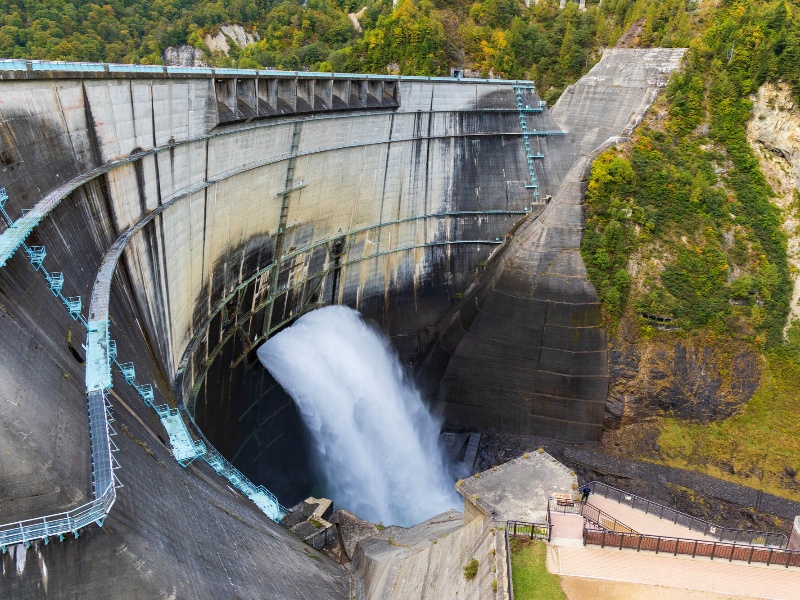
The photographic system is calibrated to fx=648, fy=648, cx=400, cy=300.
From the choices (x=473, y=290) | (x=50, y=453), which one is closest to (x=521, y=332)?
(x=473, y=290)

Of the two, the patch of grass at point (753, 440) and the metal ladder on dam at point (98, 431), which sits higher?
the metal ladder on dam at point (98, 431)

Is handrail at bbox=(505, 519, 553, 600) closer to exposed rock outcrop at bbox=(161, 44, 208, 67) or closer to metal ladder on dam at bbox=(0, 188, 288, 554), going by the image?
metal ladder on dam at bbox=(0, 188, 288, 554)

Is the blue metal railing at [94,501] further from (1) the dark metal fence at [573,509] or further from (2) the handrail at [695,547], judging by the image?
(2) the handrail at [695,547]

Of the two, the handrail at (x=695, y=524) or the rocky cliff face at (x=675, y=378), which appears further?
the rocky cliff face at (x=675, y=378)

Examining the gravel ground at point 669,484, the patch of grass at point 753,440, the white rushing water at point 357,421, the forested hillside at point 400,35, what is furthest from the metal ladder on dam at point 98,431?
the forested hillside at point 400,35

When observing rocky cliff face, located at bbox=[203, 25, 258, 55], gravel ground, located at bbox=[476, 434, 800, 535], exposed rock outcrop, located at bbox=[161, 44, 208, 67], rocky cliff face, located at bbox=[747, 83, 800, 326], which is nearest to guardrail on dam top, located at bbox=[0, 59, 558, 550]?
gravel ground, located at bbox=[476, 434, 800, 535]

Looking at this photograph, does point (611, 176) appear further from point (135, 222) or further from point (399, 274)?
point (135, 222)
